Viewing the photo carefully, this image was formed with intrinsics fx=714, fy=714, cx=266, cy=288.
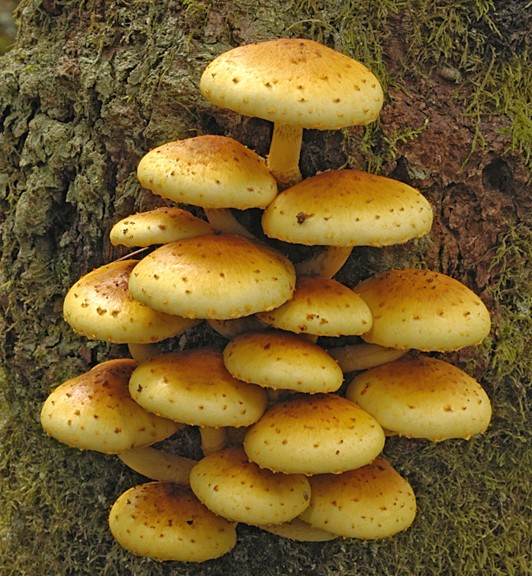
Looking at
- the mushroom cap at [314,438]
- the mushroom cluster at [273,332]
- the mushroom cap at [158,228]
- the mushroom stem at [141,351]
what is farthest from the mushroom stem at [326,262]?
the mushroom stem at [141,351]

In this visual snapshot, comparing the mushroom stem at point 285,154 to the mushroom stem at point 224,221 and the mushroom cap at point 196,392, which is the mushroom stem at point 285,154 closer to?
the mushroom stem at point 224,221

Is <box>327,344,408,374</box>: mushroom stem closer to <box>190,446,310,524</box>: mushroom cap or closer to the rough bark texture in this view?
the rough bark texture

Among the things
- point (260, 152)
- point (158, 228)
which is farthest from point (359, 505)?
point (260, 152)

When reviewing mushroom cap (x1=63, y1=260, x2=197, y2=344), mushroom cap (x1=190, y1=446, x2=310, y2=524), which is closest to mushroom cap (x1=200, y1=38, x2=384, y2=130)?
mushroom cap (x1=63, y1=260, x2=197, y2=344)

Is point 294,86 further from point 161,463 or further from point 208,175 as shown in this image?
point 161,463

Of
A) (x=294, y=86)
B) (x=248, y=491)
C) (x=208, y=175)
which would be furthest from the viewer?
(x=248, y=491)

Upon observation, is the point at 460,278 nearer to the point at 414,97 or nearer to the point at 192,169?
the point at 414,97

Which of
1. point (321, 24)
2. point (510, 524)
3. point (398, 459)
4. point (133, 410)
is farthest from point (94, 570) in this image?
point (321, 24)
